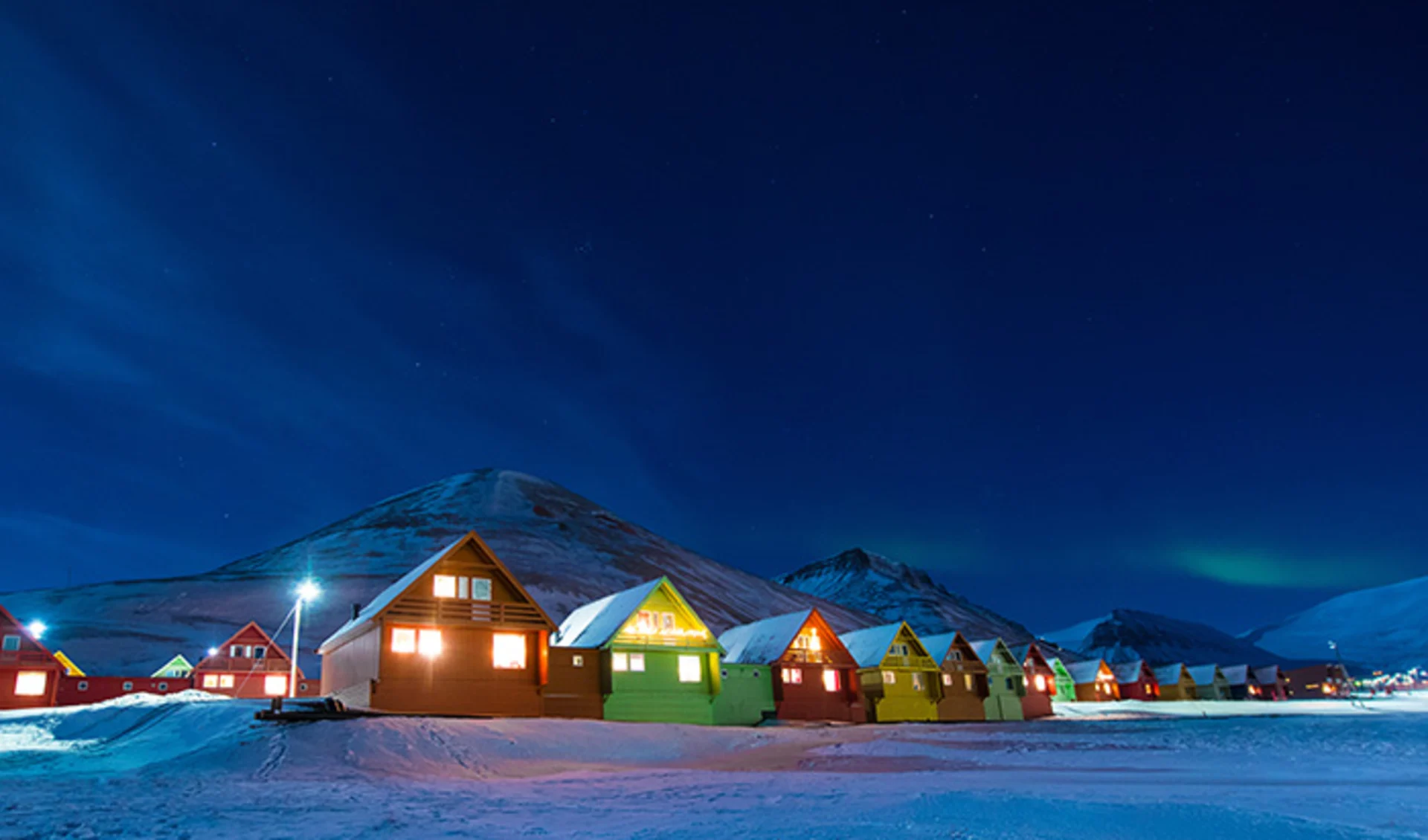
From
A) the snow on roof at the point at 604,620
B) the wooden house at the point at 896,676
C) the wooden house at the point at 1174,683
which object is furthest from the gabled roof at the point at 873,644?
the wooden house at the point at 1174,683

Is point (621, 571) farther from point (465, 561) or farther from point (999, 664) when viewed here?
point (465, 561)

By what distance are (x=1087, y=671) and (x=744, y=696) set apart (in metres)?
79.4

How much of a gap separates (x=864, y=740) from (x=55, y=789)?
29102 mm

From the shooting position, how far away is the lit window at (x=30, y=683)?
202ft

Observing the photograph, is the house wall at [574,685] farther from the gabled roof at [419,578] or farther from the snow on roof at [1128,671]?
the snow on roof at [1128,671]

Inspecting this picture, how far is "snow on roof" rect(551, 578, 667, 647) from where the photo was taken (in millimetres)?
48844

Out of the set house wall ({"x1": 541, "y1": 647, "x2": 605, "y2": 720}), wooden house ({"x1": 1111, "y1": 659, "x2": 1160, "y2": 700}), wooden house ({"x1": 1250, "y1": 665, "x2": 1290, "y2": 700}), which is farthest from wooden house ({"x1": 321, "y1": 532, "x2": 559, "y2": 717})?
wooden house ({"x1": 1250, "y1": 665, "x2": 1290, "y2": 700})

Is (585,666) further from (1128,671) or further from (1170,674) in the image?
(1170,674)

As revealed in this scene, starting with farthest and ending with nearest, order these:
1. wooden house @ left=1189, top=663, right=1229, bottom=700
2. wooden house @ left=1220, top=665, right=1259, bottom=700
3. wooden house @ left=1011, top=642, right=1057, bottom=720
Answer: wooden house @ left=1220, top=665, right=1259, bottom=700 → wooden house @ left=1189, top=663, right=1229, bottom=700 → wooden house @ left=1011, top=642, right=1057, bottom=720

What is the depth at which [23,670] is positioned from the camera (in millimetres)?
61656

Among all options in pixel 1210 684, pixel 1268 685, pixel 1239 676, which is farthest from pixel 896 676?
pixel 1268 685

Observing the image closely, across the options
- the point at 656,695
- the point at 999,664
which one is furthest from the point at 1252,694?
the point at 656,695

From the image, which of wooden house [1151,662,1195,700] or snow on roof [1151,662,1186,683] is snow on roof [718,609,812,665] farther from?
snow on roof [1151,662,1186,683]

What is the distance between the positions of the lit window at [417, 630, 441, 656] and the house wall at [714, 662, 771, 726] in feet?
67.0
